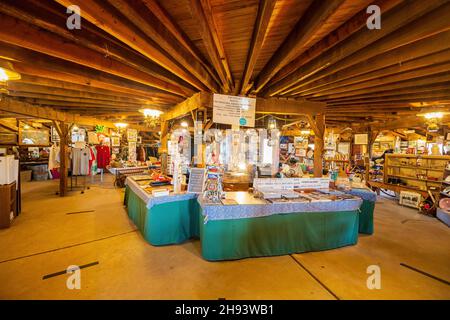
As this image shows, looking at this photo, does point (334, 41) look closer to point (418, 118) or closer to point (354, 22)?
point (354, 22)

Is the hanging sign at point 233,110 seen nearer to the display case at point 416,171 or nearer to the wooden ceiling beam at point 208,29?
the wooden ceiling beam at point 208,29

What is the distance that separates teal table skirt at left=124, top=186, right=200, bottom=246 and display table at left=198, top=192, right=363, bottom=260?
595mm

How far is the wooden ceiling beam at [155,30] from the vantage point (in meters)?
1.84

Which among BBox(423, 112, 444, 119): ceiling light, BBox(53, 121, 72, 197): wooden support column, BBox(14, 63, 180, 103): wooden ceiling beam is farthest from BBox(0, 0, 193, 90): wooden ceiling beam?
BBox(423, 112, 444, 119): ceiling light

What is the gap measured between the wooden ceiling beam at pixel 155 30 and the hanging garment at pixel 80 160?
23.3ft

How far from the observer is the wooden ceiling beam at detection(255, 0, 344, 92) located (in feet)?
5.98

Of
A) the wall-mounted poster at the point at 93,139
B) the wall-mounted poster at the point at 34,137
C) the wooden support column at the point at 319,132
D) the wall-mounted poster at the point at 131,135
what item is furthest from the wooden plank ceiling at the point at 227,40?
the wall-mounted poster at the point at 34,137

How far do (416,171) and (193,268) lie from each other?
843cm

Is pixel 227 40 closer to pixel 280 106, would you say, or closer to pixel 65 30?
pixel 65 30

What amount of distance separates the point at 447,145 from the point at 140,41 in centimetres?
1355

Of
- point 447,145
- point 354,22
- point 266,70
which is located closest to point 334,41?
point 354,22

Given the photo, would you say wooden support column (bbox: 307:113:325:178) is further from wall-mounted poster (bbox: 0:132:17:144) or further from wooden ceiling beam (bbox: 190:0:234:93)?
wall-mounted poster (bbox: 0:132:17:144)

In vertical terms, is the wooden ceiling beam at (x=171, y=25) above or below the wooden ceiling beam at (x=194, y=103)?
above

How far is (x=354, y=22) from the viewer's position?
2.23m
